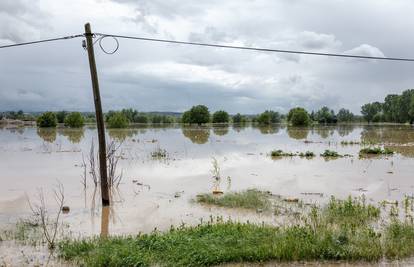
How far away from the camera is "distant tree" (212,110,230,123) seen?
324 ft

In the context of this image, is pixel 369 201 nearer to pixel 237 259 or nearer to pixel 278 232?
pixel 278 232

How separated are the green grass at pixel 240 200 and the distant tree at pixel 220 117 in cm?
8651

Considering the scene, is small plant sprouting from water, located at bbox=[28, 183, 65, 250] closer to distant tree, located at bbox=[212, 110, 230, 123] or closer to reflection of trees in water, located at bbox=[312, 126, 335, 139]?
reflection of trees in water, located at bbox=[312, 126, 335, 139]

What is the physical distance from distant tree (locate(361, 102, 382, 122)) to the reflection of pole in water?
11461 centimetres

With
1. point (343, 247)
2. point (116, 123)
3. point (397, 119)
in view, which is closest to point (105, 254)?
point (343, 247)

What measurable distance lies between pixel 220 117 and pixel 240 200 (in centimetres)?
8851

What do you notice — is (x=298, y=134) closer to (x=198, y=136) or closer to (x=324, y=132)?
(x=324, y=132)

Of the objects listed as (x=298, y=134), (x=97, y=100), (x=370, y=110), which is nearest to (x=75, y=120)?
(x=298, y=134)

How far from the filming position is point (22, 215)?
10.2 metres

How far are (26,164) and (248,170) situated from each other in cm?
1177

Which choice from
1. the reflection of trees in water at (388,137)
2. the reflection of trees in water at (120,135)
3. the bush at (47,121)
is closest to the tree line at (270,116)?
the bush at (47,121)

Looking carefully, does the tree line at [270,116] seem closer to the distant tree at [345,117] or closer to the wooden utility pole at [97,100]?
the distant tree at [345,117]

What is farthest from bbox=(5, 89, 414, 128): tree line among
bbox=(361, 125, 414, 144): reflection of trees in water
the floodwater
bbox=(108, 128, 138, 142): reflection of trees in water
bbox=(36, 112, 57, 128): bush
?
the floodwater

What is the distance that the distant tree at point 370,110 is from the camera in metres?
115
